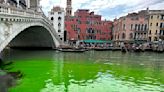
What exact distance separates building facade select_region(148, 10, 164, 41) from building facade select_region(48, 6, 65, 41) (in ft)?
73.5

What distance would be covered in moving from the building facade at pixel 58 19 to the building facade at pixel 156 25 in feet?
73.5

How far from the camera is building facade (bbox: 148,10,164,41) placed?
67.2 metres

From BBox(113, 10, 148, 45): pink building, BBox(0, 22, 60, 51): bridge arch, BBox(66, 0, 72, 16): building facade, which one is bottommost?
BBox(0, 22, 60, 51): bridge arch

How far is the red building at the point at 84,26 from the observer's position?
76.4 metres

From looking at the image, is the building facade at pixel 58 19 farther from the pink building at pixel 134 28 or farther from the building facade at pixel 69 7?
the pink building at pixel 134 28

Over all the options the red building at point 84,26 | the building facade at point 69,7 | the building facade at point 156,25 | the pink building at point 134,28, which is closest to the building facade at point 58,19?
the red building at point 84,26

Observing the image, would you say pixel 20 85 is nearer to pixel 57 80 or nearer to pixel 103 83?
pixel 57 80

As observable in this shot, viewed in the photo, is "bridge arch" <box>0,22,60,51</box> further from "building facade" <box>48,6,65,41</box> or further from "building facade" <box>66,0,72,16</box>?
"building facade" <box>66,0,72,16</box>

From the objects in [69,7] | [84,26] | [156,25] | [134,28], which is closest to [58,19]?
[84,26]

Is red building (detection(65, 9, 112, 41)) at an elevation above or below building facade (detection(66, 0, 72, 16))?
below

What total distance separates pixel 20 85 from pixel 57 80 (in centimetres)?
320

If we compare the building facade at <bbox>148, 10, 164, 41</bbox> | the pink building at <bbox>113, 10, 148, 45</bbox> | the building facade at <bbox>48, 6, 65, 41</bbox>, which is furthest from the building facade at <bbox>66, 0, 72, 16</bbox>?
the building facade at <bbox>148, 10, 164, 41</bbox>

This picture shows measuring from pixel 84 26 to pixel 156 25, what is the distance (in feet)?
62.6

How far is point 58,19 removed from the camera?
253 feet
